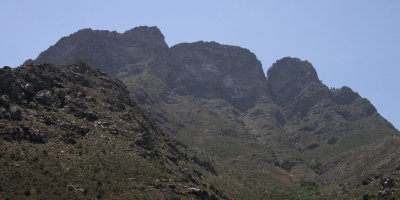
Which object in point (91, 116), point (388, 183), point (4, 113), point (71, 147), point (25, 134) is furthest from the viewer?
point (388, 183)

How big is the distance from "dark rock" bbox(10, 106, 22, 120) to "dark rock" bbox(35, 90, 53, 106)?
314 inches

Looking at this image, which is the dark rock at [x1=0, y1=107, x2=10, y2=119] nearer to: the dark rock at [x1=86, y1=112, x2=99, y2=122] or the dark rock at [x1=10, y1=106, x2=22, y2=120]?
the dark rock at [x1=10, y1=106, x2=22, y2=120]

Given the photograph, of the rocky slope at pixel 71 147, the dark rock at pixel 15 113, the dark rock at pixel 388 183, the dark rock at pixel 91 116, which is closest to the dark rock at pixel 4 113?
the rocky slope at pixel 71 147

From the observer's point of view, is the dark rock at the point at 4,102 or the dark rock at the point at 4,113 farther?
the dark rock at the point at 4,102

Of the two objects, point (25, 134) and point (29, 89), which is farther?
point (29, 89)

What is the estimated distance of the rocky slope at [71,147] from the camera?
4184cm

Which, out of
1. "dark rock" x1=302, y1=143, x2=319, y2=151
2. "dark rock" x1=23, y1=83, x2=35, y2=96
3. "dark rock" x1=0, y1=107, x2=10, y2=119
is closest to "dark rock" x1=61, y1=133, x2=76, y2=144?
"dark rock" x1=0, y1=107, x2=10, y2=119

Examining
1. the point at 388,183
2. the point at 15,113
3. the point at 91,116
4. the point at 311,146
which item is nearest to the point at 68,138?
the point at 15,113

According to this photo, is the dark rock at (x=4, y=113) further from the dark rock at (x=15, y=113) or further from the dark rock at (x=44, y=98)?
the dark rock at (x=44, y=98)

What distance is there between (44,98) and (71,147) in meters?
14.1

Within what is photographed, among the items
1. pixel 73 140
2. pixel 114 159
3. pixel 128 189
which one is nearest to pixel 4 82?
pixel 73 140

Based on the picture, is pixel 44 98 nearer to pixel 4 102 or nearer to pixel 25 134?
pixel 4 102

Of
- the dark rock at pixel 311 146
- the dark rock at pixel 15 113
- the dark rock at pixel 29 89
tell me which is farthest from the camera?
the dark rock at pixel 311 146

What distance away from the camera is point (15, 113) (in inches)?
2030
